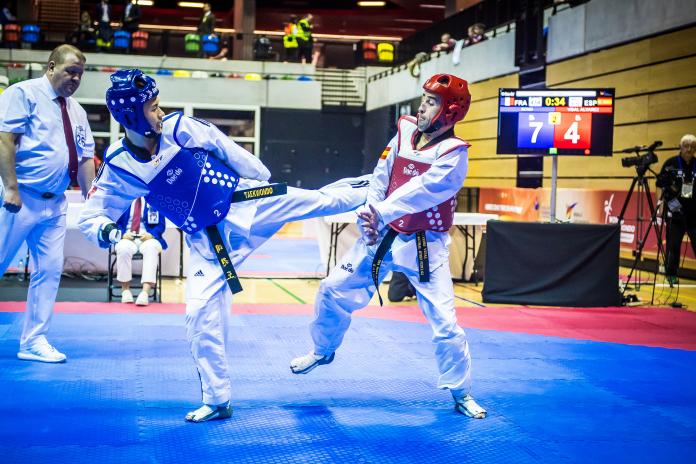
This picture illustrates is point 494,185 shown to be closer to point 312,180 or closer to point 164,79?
point 312,180

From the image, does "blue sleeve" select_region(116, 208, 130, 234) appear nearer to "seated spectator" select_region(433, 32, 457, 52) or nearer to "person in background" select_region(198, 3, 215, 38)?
"seated spectator" select_region(433, 32, 457, 52)

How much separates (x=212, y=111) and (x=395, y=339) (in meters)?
18.7

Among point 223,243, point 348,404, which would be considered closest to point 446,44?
point 348,404

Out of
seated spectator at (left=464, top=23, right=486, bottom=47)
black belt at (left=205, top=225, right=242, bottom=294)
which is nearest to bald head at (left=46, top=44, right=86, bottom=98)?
black belt at (left=205, top=225, right=242, bottom=294)

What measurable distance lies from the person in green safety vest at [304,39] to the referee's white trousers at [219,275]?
67.1 feet

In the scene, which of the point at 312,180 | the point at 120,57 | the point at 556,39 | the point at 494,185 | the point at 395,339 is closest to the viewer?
the point at 395,339

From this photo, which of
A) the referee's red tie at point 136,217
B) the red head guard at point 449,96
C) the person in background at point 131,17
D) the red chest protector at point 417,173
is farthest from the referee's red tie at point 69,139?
→ the person in background at point 131,17

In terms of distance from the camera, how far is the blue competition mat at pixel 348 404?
3557mm

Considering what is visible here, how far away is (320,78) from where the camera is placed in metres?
24.4

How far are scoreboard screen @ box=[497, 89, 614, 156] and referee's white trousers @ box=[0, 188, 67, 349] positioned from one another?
530cm

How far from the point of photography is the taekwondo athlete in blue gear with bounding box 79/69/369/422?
Result: 3.80 meters

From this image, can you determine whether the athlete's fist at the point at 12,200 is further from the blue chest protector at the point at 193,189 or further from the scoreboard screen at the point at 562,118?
the scoreboard screen at the point at 562,118

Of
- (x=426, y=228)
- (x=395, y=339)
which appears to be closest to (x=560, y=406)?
(x=426, y=228)

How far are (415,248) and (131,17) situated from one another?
821 inches
